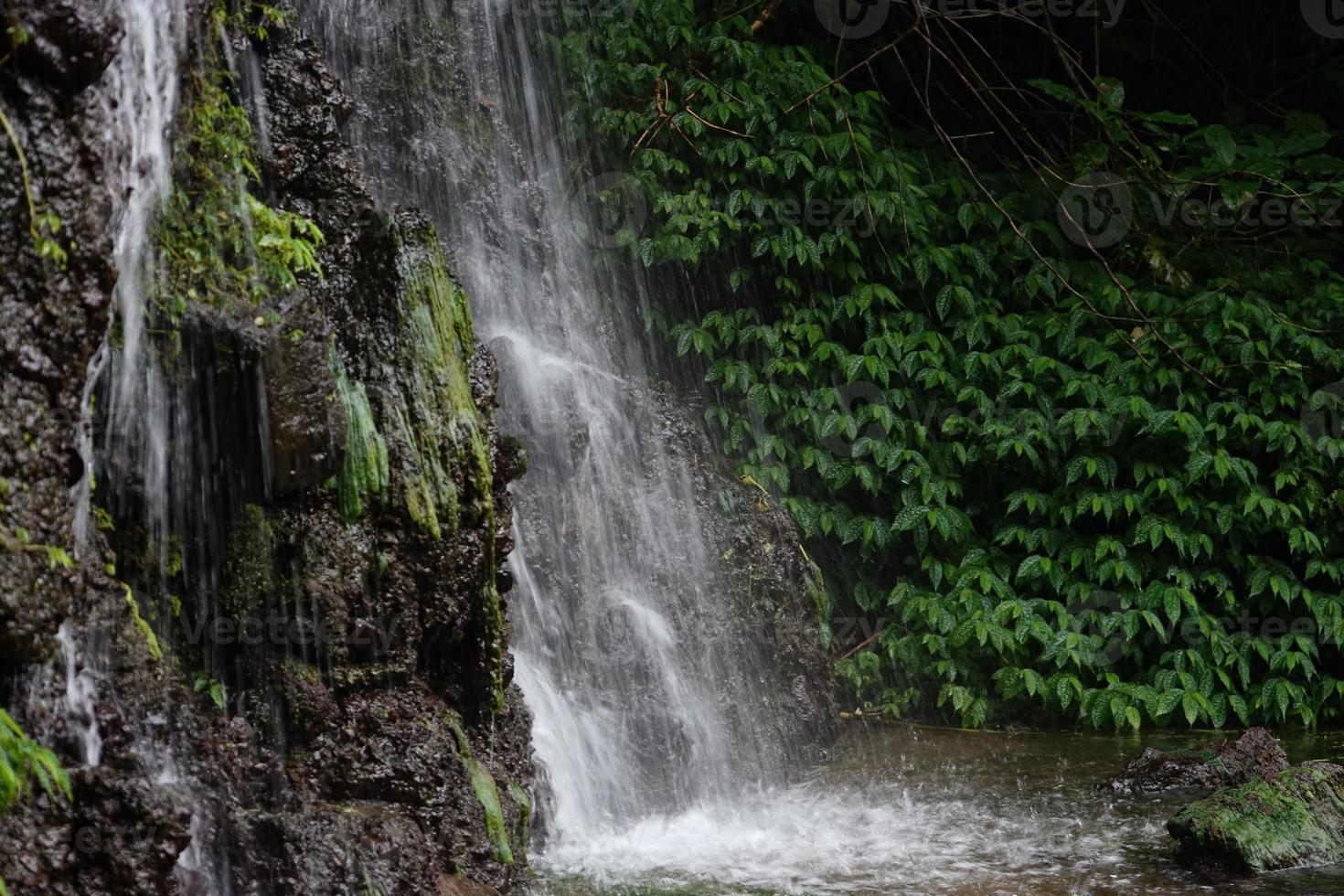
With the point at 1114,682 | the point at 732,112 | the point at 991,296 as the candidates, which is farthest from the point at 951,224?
the point at 1114,682

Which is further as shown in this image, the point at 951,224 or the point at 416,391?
the point at 951,224

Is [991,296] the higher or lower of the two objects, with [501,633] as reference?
higher

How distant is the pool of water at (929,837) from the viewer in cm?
409

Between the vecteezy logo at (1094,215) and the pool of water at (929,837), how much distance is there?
10.9 feet

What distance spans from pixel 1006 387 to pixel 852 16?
3015 mm

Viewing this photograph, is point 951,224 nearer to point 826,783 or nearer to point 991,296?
point 991,296

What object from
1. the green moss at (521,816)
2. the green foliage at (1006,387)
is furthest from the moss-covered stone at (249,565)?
the green foliage at (1006,387)

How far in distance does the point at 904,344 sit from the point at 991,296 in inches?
28.9

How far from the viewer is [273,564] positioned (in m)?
3.62

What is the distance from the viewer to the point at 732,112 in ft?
23.9

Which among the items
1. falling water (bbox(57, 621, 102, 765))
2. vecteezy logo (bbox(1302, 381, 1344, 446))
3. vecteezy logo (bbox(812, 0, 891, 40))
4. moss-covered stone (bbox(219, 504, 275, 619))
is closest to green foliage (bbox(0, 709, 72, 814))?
falling water (bbox(57, 621, 102, 765))

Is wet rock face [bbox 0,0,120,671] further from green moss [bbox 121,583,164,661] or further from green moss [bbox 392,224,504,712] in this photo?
green moss [bbox 392,224,504,712]

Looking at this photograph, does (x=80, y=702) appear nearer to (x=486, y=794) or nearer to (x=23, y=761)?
(x=23, y=761)
